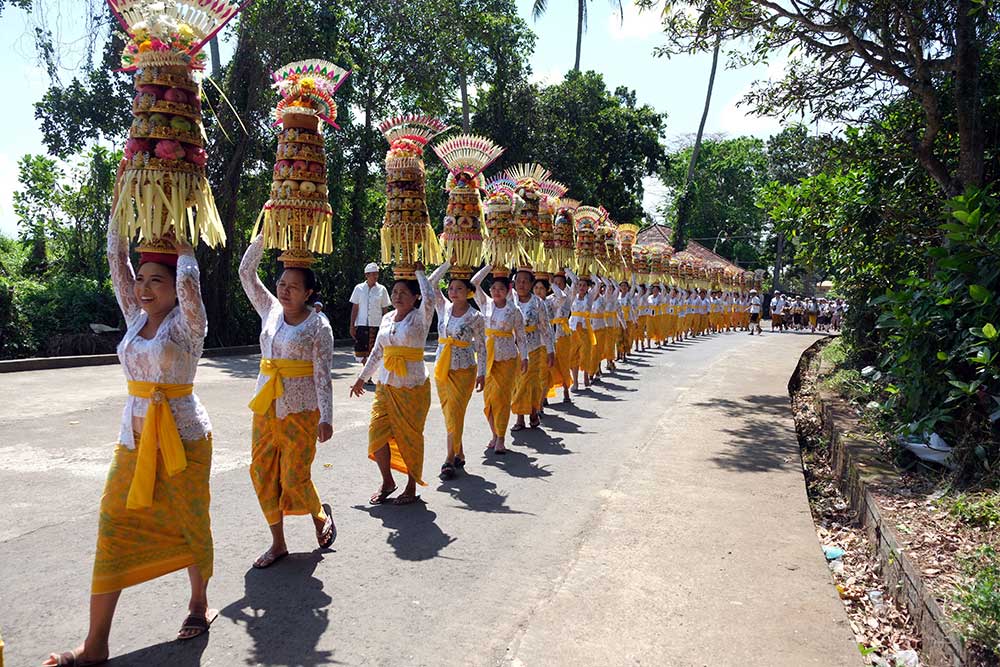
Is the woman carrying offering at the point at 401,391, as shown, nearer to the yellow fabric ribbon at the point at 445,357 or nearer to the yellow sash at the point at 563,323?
the yellow fabric ribbon at the point at 445,357

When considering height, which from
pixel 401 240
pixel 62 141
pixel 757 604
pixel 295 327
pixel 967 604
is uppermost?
pixel 62 141

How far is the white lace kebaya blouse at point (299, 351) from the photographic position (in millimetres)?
4395

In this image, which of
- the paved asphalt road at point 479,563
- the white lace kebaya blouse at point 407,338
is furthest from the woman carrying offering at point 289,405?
the white lace kebaya blouse at point 407,338

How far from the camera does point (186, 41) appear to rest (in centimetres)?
346

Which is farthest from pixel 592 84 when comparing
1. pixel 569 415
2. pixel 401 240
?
pixel 401 240

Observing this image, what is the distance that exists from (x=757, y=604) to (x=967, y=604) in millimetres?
1027

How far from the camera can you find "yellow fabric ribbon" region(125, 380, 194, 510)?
3270 mm

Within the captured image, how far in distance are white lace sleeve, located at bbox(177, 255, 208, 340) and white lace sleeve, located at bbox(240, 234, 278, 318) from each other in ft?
Answer: 2.88

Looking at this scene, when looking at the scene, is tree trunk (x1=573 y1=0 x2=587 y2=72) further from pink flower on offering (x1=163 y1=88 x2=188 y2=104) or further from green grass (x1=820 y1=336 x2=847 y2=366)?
pink flower on offering (x1=163 y1=88 x2=188 y2=104)

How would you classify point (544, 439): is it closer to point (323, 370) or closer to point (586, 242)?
point (323, 370)

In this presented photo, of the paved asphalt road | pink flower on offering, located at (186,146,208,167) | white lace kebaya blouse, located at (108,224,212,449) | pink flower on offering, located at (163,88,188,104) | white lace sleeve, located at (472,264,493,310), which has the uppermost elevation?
pink flower on offering, located at (163,88,188,104)

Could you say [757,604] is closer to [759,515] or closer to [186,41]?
[759,515]

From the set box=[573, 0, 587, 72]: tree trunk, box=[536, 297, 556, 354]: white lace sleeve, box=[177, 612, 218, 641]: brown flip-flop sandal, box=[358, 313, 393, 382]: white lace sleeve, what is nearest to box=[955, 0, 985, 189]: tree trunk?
box=[536, 297, 556, 354]: white lace sleeve

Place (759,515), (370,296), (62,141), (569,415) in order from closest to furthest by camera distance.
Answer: (759,515) → (569,415) → (370,296) → (62,141)
